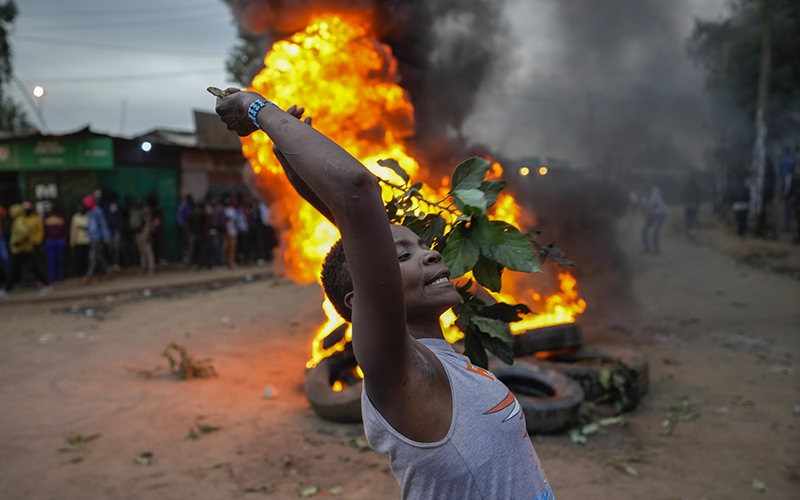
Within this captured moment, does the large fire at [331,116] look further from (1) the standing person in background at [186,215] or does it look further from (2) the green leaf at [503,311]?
(1) the standing person in background at [186,215]

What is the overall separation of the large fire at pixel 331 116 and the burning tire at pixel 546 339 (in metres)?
1.40

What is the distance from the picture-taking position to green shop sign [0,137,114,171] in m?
13.3

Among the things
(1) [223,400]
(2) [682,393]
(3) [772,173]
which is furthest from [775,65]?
(1) [223,400]

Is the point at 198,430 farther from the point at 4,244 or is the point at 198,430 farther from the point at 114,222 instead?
the point at 114,222

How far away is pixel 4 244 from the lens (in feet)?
39.0

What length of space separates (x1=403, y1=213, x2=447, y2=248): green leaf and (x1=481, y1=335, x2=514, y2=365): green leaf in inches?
16.2

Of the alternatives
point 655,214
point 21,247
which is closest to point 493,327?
point 21,247

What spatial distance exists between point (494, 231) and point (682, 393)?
17.4ft

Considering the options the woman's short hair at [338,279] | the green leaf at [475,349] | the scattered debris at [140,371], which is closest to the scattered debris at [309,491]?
the green leaf at [475,349]

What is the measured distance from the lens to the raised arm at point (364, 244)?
3.89 feet

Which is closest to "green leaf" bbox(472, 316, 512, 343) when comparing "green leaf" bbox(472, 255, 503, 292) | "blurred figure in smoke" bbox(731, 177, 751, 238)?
"green leaf" bbox(472, 255, 503, 292)

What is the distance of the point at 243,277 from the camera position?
574 inches

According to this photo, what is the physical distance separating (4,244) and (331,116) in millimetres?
8594

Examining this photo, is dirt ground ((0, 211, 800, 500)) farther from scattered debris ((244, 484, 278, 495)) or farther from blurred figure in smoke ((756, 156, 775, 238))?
blurred figure in smoke ((756, 156, 775, 238))
